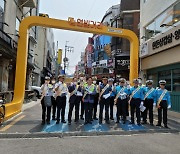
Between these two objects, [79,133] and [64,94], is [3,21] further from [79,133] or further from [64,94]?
[79,133]

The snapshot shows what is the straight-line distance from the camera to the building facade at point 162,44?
12.9 m

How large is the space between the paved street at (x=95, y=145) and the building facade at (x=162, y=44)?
6684mm

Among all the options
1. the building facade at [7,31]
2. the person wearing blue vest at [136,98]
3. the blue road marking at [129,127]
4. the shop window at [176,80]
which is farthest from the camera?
the shop window at [176,80]

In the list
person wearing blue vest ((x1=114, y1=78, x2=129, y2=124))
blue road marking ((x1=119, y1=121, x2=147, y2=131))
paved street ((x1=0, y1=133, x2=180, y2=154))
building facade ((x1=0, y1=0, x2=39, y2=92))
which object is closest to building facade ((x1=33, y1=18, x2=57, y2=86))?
building facade ((x1=0, y1=0, x2=39, y2=92))

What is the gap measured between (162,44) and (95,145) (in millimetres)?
9796

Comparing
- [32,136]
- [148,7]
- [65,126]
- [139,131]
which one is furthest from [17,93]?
[148,7]

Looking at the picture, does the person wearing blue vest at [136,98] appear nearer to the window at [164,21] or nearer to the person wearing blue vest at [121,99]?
the person wearing blue vest at [121,99]

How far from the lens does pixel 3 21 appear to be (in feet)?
46.4

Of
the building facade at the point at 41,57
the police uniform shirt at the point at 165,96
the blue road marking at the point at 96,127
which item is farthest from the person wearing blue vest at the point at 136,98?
the building facade at the point at 41,57

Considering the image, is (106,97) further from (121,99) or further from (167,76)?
(167,76)

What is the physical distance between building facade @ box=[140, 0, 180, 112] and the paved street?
6.68 metres

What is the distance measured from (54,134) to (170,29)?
9575 mm

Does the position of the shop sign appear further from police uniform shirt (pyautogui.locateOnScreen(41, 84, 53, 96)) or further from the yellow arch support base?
police uniform shirt (pyautogui.locateOnScreen(41, 84, 53, 96))

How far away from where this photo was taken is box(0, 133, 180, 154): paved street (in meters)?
5.55
